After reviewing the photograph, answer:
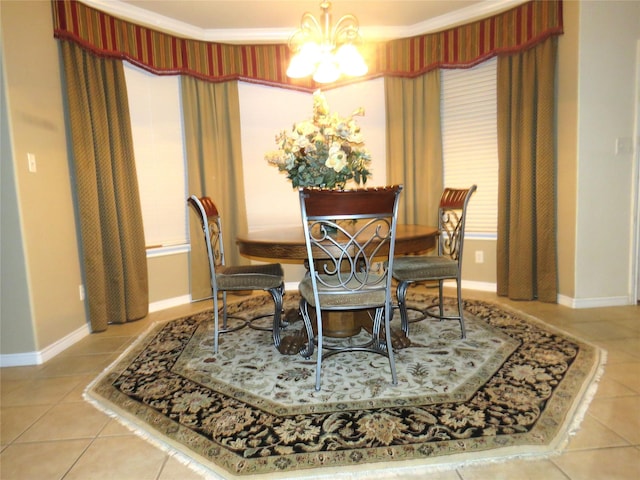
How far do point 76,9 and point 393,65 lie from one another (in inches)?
109

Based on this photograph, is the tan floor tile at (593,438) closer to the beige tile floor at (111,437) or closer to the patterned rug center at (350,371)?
the beige tile floor at (111,437)

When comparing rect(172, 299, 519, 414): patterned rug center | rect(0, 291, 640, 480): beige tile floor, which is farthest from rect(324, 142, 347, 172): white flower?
rect(0, 291, 640, 480): beige tile floor

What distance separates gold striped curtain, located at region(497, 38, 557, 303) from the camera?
349 cm

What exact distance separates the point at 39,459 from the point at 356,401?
132 cm

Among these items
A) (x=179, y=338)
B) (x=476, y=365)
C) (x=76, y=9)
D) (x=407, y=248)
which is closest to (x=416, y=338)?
(x=476, y=365)

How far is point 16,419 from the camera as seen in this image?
6.46 ft

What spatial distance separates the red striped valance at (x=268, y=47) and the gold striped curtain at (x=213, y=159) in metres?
0.19

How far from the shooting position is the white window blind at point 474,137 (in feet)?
13.1

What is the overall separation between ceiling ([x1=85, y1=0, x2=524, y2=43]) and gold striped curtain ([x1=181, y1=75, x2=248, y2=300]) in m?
0.48

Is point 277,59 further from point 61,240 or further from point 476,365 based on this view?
point 476,365

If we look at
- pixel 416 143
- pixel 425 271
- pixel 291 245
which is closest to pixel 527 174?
pixel 416 143

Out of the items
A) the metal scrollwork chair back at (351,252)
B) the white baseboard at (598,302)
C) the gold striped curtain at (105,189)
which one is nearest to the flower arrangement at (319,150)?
the metal scrollwork chair back at (351,252)

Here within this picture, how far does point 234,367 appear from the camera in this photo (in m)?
2.46

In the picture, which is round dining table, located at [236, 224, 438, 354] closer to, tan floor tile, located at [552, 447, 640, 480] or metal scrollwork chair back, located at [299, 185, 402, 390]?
metal scrollwork chair back, located at [299, 185, 402, 390]
